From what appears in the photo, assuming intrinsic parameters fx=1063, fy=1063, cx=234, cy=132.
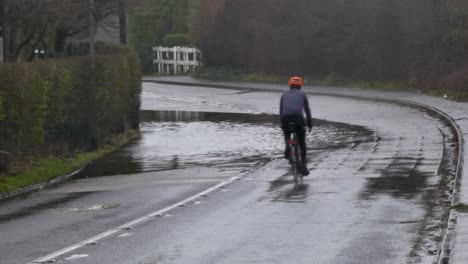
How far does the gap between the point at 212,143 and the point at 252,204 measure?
12899mm

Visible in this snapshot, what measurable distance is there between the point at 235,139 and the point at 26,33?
8858 mm

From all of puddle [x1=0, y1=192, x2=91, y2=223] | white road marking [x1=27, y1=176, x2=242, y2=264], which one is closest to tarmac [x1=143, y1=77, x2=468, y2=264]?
white road marking [x1=27, y1=176, x2=242, y2=264]

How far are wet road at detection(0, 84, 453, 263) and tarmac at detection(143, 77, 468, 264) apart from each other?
9.4 inches

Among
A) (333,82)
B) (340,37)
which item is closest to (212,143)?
(333,82)

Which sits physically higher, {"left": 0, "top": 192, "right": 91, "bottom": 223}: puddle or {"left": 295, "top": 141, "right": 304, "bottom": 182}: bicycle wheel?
{"left": 295, "top": 141, "right": 304, "bottom": 182}: bicycle wheel

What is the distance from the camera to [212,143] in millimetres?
28031

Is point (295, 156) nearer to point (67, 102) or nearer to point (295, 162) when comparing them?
point (295, 162)

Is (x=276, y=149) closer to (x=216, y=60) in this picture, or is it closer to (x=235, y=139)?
(x=235, y=139)

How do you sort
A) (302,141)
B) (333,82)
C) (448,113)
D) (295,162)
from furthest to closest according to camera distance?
(333,82) < (448,113) < (302,141) < (295,162)

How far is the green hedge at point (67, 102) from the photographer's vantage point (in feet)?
68.3

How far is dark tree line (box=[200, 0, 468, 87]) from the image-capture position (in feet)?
147

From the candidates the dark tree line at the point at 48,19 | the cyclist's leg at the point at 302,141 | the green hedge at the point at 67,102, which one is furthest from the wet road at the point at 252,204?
the dark tree line at the point at 48,19

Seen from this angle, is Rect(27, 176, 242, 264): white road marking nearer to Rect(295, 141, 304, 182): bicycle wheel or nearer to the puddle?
Rect(295, 141, 304, 182): bicycle wheel

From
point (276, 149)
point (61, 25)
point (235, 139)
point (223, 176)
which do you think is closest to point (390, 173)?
point (223, 176)
